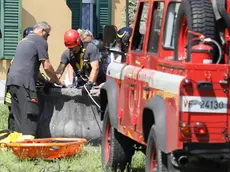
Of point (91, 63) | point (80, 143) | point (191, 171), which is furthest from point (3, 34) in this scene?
point (191, 171)

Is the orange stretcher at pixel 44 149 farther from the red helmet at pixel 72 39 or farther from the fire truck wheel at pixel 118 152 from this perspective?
the red helmet at pixel 72 39

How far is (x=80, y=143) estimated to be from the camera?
464 inches

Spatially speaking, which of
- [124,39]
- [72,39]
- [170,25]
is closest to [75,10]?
[72,39]

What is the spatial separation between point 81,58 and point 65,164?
287cm

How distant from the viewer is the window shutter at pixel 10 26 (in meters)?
21.6

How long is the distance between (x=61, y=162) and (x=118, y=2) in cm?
1209

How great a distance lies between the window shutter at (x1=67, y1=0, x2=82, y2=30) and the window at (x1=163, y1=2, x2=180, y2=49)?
13.9m

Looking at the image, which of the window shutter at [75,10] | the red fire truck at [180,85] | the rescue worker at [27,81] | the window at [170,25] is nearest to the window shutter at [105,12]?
the window shutter at [75,10]

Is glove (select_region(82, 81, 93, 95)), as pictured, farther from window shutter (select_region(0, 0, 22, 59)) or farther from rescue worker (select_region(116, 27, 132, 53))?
window shutter (select_region(0, 0, 22, 59))

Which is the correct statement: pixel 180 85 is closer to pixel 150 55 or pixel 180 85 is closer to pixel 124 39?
pixel 150 55

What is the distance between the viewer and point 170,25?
8.90m

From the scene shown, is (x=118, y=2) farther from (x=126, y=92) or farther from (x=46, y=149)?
(x=126, y=92)

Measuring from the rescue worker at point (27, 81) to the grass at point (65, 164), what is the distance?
841 millimetres

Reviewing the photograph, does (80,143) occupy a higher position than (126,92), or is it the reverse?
(126,92)
